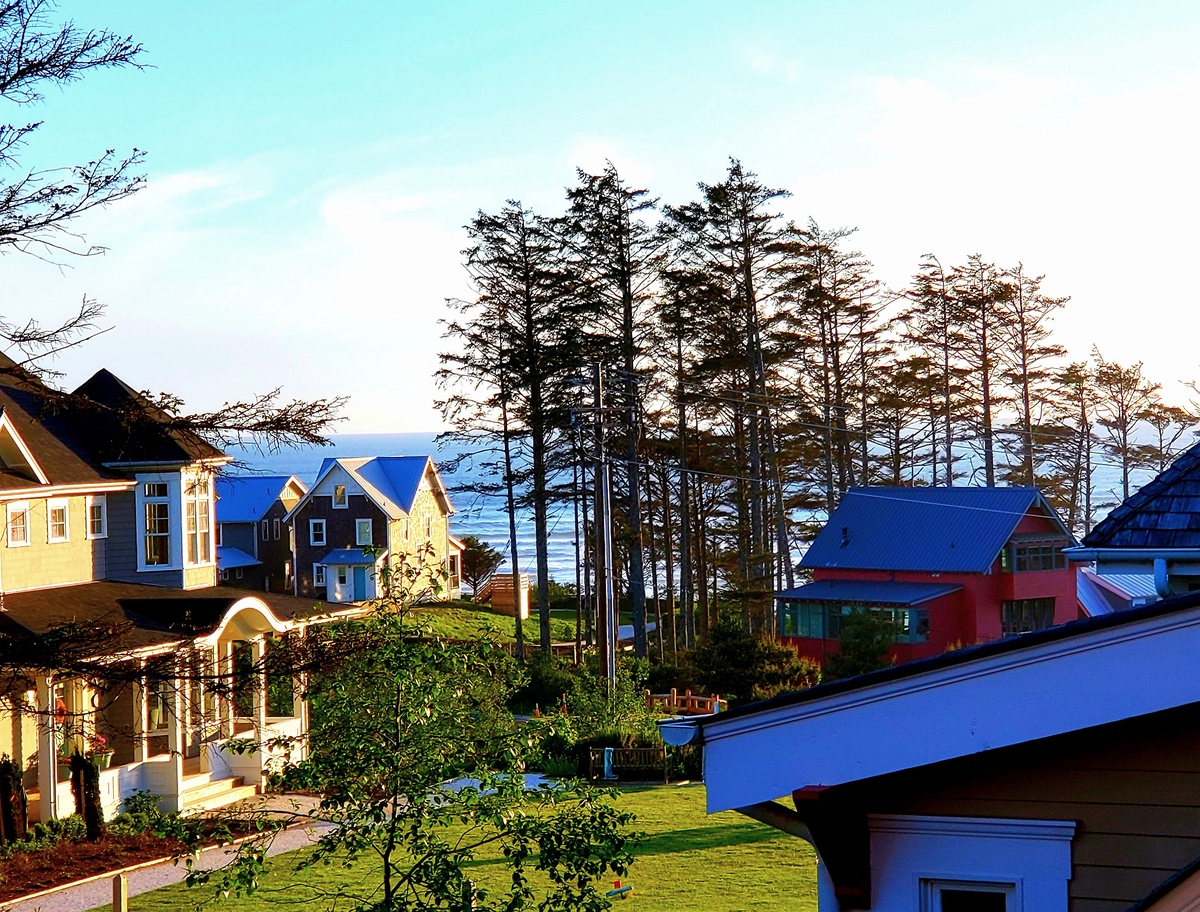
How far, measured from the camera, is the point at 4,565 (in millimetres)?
20062

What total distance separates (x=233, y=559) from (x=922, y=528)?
3422cm

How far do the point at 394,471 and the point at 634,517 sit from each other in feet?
82.2

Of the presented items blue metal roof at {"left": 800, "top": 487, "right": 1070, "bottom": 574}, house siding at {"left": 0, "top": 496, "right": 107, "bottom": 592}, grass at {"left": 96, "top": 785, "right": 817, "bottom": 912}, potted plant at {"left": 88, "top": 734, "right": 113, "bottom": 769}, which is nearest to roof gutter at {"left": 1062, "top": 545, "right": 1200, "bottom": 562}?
grass at {"left": 96, "top": 785, "right": 817, "bottom": 912}

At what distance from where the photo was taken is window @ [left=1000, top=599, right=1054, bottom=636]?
4038 cm

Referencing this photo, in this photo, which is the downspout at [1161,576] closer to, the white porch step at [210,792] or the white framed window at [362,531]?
the white porch step at [210,792]

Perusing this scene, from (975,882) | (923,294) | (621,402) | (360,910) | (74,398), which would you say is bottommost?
(360,910)

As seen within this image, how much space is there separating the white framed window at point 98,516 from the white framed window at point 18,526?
1.88 meters

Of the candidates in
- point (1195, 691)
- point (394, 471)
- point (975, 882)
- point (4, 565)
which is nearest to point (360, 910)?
point (975, 882)

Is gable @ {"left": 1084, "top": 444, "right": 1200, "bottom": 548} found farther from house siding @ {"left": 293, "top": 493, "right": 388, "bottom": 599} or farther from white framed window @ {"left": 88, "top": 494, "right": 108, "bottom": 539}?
house siding @ {"left": 293, "top": 493, "right": 388, "bottom": 599}

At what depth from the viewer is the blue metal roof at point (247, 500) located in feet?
195

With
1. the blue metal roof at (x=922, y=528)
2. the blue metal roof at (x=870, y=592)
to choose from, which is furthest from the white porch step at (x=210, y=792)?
the blue metal roof at (x=922, y=528)

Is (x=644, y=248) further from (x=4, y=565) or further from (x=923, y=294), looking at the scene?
(x=4, y=565)

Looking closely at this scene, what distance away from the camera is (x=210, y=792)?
21031 mm

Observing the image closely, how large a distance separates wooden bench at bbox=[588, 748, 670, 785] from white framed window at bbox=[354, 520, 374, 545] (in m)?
37.3
